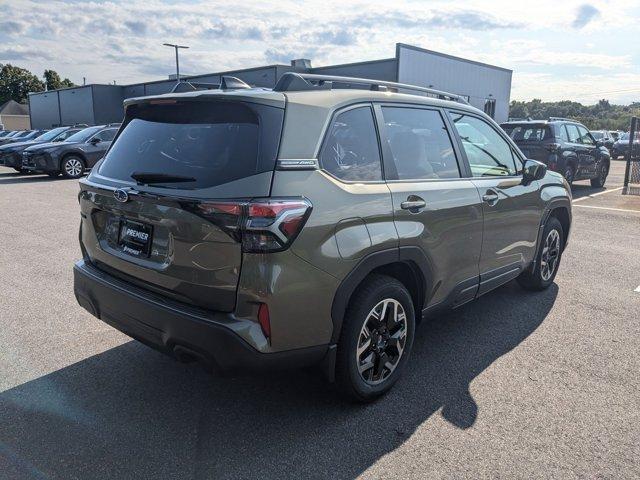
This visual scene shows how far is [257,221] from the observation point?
7.98 feet

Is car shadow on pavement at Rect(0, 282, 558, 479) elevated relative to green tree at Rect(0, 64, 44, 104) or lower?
lower

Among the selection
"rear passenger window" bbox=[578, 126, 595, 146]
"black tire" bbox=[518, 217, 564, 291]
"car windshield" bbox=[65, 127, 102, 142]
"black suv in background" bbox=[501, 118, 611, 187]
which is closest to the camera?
"black tire" bbox=[518, 217, 564, 291]

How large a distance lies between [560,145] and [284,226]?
1150 centimetres

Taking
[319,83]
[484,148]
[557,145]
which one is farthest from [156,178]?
[557,145]

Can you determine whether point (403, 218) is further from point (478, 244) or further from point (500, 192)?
point (500, 192)

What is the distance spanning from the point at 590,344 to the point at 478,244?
1201 millimetres

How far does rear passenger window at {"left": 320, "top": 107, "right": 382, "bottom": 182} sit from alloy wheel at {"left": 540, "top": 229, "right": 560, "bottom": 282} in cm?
275

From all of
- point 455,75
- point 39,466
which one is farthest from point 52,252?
point 455,75

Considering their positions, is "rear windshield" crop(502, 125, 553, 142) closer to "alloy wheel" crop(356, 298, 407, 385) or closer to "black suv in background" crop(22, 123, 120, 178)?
"alloy wheel" crop(356, 298, 407, 385)

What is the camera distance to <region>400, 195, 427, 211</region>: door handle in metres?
3.16

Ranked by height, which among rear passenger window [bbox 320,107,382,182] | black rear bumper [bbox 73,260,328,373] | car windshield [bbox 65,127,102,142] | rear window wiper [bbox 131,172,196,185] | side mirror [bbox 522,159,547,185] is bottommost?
black rear bumper [bbox 73,260,328,373]

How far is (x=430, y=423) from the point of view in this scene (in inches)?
118

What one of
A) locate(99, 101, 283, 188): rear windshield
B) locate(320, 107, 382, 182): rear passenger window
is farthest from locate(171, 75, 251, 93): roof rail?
locate(320, 107, 382, 182): rear passenger window

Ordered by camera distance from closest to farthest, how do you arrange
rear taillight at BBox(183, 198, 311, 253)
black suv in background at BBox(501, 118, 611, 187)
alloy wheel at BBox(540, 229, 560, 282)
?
rear taillight at BBox(183, 198, 311, 253)
alloy wheel at BBox(540, 229, 560, 282)
black suv in background at BBox(501, 118, 611, 187)
